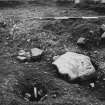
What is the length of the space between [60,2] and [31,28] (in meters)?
1.74

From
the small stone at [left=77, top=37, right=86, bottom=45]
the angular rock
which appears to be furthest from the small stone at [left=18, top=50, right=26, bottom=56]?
the small stone at [left=77, top=37, right=86, bottom=45]

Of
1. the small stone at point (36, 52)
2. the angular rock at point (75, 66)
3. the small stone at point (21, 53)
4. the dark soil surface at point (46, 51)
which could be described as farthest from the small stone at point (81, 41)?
the small stone at point (21, 53)

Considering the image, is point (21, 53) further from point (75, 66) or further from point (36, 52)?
point (75, 66)

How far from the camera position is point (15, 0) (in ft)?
25.4

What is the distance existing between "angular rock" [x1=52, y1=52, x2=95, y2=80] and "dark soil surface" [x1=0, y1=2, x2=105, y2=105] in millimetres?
126

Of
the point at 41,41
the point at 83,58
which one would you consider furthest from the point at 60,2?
the point at 83,58

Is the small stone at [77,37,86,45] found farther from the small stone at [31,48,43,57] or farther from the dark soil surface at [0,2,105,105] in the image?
the small stone at [31,48,43,57]

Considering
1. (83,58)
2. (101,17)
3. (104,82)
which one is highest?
(101,17)

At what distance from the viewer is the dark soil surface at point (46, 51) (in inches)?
171

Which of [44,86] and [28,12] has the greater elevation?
[28,12]

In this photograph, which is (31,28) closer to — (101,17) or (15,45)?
(15,45)

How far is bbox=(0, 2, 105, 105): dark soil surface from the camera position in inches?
171

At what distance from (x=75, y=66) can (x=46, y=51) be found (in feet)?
3.00

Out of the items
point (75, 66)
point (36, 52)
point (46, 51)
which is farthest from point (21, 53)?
point (75, 66)
